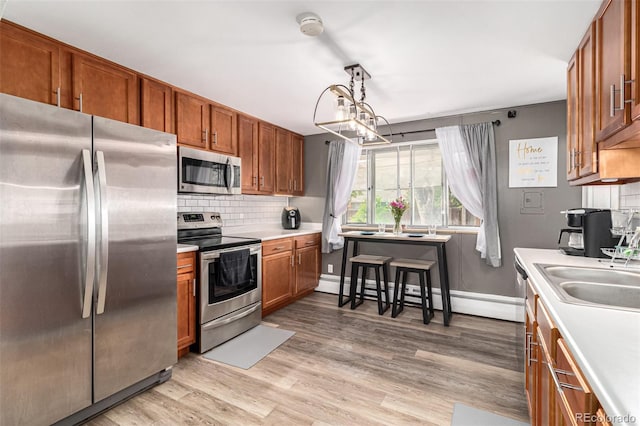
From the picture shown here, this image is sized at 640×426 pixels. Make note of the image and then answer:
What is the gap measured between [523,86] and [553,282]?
2.21 metres

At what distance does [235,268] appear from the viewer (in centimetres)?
292

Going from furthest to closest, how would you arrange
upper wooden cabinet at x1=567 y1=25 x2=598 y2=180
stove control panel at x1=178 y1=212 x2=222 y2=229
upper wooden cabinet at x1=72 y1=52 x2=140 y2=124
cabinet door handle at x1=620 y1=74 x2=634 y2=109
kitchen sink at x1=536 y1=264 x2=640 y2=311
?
stove control panel at x1=178 y1=212 x2=222 y2=229, upper wooden cabinet at x1=72 y1=52 x2=140 y2=124, upper wooden cabinet at x1=567 y1=25 x2=598 y2=180, kitchen sink at x1=536 y1=264 x2=640 y2=311, cabinet door handle at x1=620 y1=74 x2=634 y2=109

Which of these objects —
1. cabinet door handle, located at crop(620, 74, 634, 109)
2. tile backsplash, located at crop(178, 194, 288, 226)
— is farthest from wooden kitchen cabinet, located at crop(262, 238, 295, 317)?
cabinet door handle, located at crop(620, 74, 634, 109)

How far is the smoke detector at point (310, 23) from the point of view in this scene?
5.85 feet

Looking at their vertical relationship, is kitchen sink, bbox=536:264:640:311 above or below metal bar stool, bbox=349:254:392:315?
above

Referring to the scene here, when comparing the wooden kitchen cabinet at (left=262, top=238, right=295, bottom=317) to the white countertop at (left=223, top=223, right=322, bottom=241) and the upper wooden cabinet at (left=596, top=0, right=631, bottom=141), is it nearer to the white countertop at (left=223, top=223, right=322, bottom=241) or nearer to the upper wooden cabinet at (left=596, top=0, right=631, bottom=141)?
the white countertop at (left=223, top=223, right=322, bottom=241)

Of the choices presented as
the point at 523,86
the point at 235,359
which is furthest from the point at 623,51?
the point at 235,359

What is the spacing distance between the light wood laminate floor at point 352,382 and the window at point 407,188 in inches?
54.5

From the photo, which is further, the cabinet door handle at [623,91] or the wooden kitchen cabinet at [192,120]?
the wooden kitchen cabinet at [192,120]

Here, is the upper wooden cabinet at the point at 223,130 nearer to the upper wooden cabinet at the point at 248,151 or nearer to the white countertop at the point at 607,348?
the upper wooden cabinet at the point at 248,151

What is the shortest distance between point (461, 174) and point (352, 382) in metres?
2.62

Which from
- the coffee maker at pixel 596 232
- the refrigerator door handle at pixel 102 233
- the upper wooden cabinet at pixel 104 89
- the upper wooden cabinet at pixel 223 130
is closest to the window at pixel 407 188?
the coffee maker at pixel 596 232

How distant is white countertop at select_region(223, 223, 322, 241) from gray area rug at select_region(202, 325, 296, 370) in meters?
0.96

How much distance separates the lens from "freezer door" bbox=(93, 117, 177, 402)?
72.8 inches
